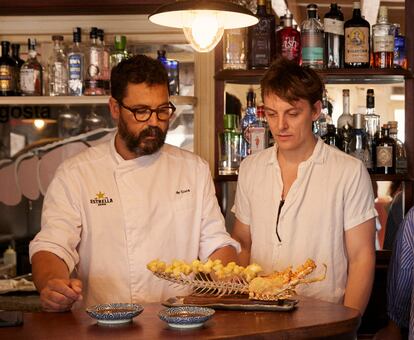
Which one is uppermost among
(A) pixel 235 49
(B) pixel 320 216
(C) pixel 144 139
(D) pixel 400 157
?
(A) pixel 235 49

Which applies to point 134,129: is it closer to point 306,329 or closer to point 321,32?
point 306,329

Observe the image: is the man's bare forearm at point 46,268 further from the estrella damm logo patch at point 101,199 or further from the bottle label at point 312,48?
the bottle label at point 312,48

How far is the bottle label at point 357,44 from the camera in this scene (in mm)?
3707

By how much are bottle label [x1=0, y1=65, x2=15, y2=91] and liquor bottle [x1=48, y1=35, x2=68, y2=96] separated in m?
0.18

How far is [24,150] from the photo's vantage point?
4.29 m

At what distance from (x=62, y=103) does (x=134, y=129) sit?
1.38m

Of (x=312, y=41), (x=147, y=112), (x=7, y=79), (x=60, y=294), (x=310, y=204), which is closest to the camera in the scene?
(x=60, y=294)

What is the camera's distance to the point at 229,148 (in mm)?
3830

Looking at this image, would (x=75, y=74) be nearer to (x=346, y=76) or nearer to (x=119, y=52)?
(x=119, y=52)

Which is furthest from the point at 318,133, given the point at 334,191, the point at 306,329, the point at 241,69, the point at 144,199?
the point at 306,329

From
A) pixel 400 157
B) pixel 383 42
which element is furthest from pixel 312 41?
pixel 400 157

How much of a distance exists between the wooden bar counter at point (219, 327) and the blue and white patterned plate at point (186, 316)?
0.02 m

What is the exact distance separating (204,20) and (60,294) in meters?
1.04

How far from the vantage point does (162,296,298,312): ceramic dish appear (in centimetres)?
231
